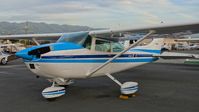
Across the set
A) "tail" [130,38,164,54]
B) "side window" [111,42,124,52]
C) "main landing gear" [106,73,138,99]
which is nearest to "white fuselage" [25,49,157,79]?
"side window" [111,42,124,52]

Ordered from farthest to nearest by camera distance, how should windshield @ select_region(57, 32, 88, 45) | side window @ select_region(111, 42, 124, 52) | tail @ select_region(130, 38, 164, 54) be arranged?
tail @ select_region(130, 38, 164, 54) < side window @ select_region(111, 42, 124, 52) < windshield @ select_region(57, 32, 88, 45)

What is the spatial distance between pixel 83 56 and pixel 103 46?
909mm

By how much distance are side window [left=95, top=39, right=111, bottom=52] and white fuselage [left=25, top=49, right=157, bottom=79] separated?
0.12 metres

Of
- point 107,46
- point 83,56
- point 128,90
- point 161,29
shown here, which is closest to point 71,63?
point 83,56

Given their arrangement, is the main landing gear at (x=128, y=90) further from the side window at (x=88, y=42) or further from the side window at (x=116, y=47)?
the side window at (x=88, y=42)

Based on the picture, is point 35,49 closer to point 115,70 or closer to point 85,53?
point 85,53

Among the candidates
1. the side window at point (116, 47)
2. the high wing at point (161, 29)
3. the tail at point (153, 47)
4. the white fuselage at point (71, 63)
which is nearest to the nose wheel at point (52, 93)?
the white fuselage at point (71, 63)

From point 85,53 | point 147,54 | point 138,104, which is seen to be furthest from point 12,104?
point 147,54

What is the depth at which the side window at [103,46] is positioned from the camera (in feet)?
25.4

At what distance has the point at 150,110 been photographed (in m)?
5.76

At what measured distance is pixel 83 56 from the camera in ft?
23.7

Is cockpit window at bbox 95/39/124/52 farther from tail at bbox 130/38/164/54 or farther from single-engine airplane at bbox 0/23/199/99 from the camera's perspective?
tail at bbox 130/38/164/54

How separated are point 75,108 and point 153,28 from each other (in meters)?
2.95

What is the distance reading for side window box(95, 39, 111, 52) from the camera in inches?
305
